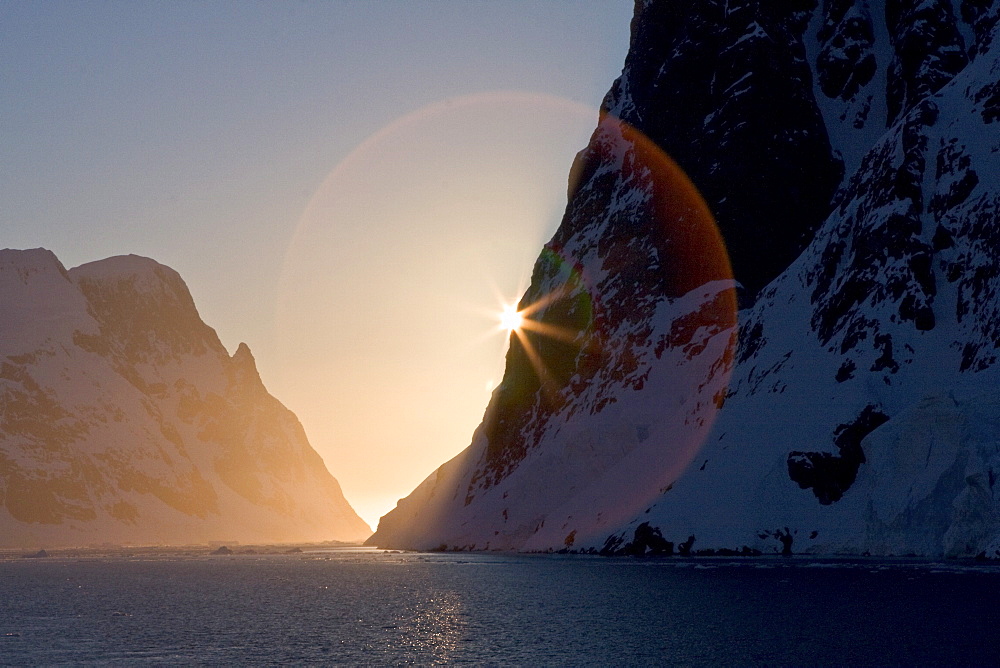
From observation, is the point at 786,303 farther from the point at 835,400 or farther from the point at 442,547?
the point at 442,547

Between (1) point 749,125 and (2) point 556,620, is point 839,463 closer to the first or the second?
(2) point 556,620

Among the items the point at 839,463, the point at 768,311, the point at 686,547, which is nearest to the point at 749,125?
the point at 768,311

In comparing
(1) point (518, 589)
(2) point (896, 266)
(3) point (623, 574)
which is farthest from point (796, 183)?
(1) point (518, 589)

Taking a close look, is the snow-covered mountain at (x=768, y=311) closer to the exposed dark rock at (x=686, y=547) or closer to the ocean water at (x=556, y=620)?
the exposed dark rock at (x=686, y=547)

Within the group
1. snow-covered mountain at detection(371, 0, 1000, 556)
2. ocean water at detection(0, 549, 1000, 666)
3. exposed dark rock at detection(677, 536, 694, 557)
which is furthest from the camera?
exposed dark rock at detection(677, 536, 694, 557)

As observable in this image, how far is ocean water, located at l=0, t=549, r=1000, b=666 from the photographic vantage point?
33.7 metres

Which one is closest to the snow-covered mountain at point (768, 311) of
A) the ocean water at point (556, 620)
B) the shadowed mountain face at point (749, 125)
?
the shadowed mountain face at point (749, 125)

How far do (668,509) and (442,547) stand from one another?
60111 mm

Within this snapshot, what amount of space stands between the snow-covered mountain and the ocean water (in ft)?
22.4

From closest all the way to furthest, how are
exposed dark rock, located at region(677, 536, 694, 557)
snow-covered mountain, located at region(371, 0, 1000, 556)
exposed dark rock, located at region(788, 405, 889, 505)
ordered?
1. snow-covered mountain, located at region(371, 0, 1000, 556)
2. exposed dark rock, located at region(788, 405, 889, 505)
3. exposed dark rock, located at region(677, 536, 694, 557)

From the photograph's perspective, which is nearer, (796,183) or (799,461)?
(799,461)

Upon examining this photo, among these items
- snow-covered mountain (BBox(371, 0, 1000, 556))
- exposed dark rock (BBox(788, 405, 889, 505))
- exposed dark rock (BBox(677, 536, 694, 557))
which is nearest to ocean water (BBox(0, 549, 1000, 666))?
exposed dark rock (BBox(677, 536, 694, 557))

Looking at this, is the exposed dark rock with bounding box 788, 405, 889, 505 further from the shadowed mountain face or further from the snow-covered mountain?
the shadowed mountain face

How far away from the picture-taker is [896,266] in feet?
268
